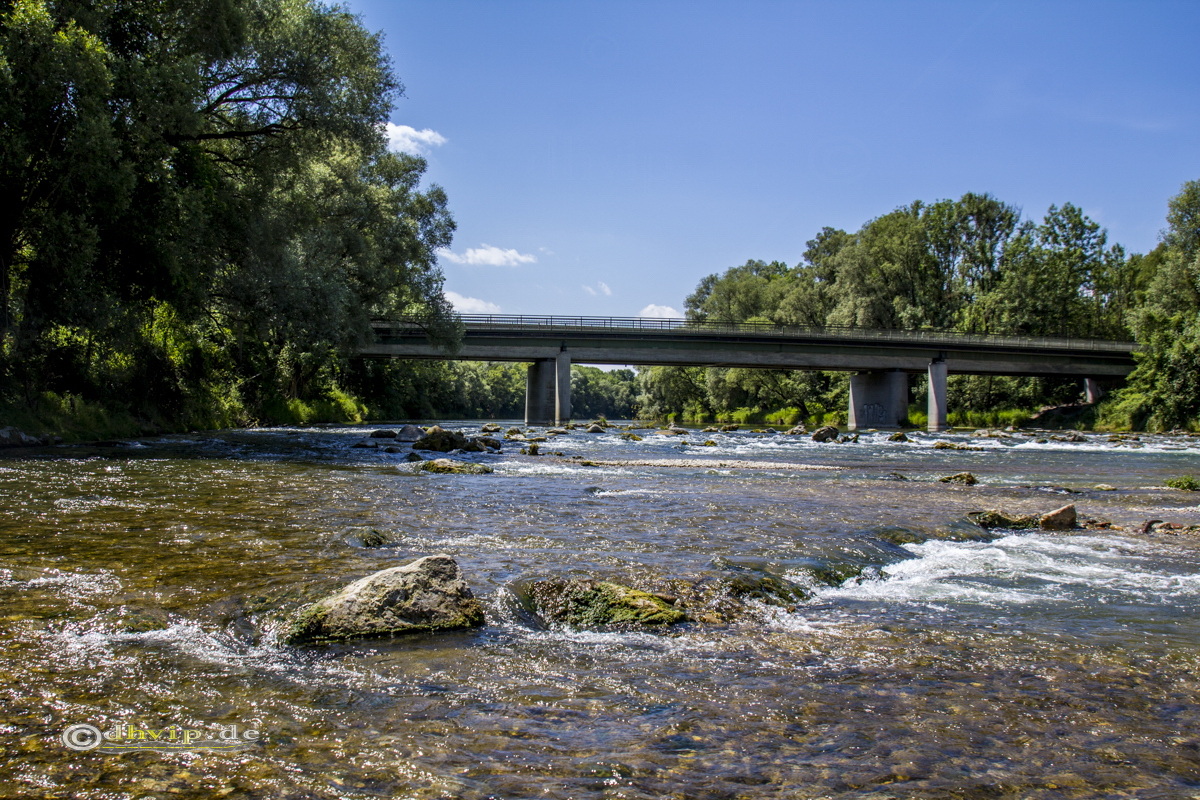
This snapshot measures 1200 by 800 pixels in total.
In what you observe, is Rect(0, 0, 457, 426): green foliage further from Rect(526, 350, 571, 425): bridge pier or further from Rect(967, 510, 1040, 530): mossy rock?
Rect(526, 350, 571, 425): bridge pier

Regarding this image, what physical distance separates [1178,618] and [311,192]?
3201 cm

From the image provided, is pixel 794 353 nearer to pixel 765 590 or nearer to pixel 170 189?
pixel 170 189

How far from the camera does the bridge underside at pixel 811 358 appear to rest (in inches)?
2078

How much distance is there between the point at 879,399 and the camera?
198ft

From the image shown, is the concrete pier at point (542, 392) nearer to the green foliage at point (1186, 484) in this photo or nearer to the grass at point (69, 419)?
the grass at point (69, 419)

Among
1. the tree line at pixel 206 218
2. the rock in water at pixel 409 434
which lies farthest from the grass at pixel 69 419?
the rock in water at pixel 409 434

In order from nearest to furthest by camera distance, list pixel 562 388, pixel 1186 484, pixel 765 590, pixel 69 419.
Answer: pixel 765 590 < pixel 1186 484 < pixel 69 419 < pixel 562 388

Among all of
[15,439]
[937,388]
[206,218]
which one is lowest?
[15,439]

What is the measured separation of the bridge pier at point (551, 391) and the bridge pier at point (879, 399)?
24.6 metres

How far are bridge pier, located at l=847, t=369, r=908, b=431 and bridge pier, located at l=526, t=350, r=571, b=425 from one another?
24.6m

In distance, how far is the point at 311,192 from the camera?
100 ft

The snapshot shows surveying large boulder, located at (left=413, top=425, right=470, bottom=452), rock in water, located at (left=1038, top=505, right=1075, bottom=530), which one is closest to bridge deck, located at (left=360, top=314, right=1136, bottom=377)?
large boulder, located at (left=413, top=425, right=470, bottom=452)

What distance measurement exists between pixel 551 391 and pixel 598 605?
4824 cm

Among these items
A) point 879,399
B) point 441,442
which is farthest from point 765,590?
point 879,399
